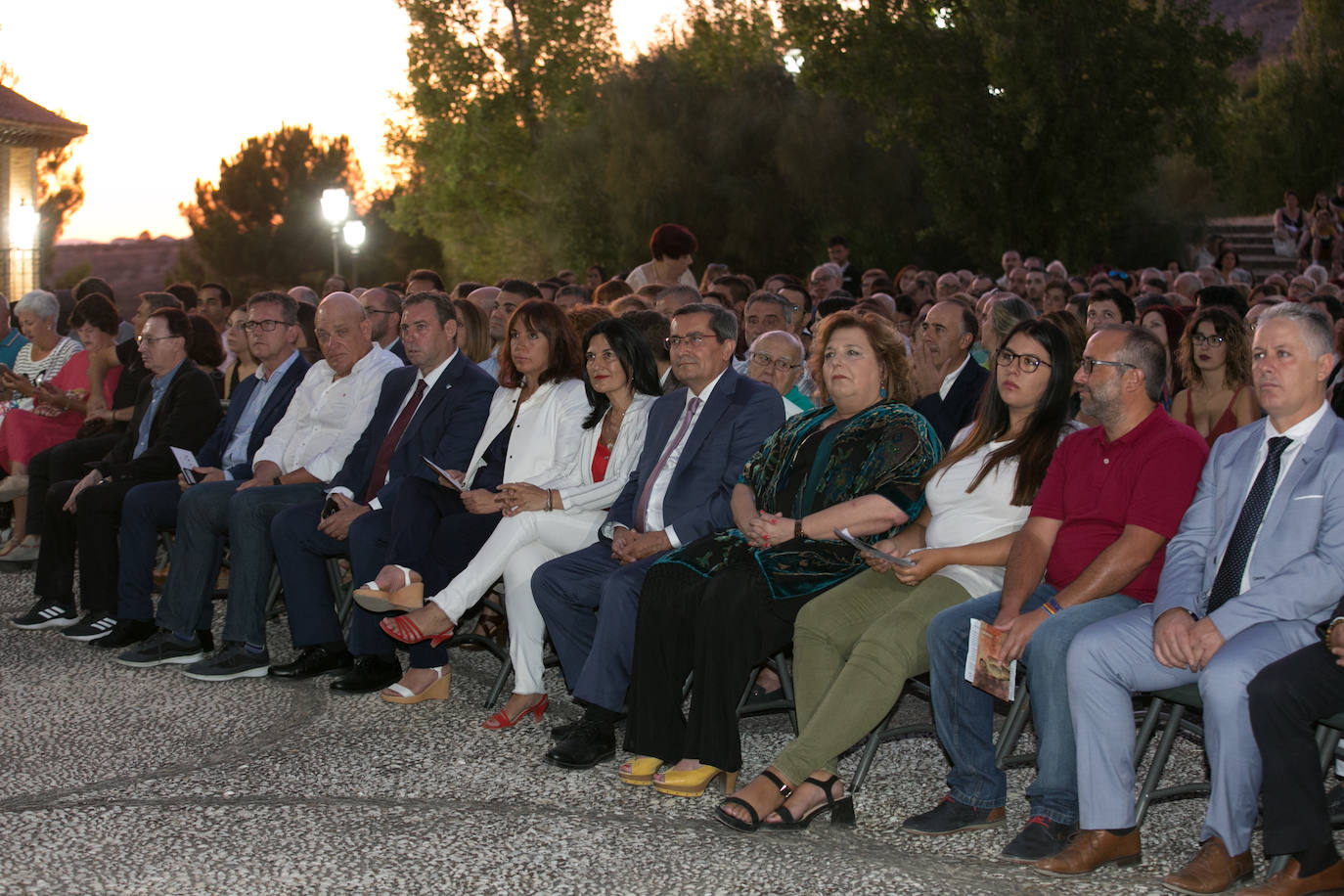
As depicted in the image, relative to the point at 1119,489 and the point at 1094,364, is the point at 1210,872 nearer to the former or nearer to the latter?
the point at 1119,489

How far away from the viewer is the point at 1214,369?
5.95 m

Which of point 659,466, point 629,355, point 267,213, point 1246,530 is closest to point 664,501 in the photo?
point 659,466

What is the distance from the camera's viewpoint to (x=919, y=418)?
15.5ft

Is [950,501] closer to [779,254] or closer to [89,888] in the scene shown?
[89,888]

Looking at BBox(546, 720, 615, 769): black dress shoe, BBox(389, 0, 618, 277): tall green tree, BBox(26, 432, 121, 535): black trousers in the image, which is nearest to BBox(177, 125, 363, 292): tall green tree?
BBox(389, 0, 618, 277): tall green tree

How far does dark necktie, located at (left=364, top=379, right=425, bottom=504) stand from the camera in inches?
250

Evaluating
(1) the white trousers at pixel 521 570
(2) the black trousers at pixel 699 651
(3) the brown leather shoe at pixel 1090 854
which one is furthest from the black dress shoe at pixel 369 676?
(3) the brown leather shoe at pixel 1090 854

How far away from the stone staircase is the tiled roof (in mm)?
20458

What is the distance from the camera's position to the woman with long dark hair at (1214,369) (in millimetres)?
5879

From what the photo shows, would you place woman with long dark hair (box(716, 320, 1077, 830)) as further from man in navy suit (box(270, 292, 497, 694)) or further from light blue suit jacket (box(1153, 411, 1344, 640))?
man in navy suit (box(270, 292, 497, 694))

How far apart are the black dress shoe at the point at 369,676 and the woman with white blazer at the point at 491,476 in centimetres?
15

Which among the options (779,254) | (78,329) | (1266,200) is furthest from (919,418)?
(1266,200)

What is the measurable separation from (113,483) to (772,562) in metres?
3.85

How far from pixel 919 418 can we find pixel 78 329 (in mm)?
5847
